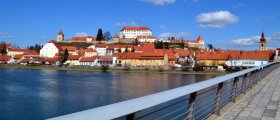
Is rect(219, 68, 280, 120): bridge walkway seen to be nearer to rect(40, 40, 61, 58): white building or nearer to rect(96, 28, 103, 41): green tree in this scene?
rect(40, 40, 61, 58): white building

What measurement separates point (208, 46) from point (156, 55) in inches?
3124

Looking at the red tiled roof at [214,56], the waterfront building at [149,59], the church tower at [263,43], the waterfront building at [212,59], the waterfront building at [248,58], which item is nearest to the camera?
the waterfront building at [248,58]

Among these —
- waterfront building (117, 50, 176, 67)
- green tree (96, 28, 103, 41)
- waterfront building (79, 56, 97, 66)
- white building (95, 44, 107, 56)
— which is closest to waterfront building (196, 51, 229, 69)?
waterfront building (117, 50, 176, 67)

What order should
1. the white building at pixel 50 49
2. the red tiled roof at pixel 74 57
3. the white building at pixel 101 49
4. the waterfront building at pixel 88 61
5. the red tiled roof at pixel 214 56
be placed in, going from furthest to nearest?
the white building at pixel 50 49
the white building at pixel 101 49
the red tiled roof at pixel 74 57
the waterfront building at pixel 88 61
the red tiled roof at pixel 214 56

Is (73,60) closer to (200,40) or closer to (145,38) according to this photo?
(145,38)

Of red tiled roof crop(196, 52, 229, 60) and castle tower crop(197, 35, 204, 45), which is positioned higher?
castle tower crop(197, 35, 204, 45)

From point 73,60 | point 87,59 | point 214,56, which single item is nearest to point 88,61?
point 87,59

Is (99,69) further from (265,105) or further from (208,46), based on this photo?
(265,105)

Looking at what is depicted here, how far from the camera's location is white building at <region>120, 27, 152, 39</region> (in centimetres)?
18775

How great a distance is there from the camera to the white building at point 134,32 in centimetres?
18775

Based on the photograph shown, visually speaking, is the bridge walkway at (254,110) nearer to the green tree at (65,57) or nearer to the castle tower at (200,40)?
the green tree at (65,57)

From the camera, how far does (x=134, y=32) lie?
18925cm

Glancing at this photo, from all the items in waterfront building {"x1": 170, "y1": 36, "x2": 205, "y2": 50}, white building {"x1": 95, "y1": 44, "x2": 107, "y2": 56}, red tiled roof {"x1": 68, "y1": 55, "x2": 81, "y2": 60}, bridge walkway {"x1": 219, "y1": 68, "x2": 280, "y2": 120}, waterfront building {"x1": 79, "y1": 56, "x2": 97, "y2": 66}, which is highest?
waterfront building {"x1": 170, "y1": 36, "x2": 205, "y2": 50}

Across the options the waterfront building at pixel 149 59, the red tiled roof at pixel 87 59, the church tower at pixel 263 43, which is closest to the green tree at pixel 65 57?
the red tiled roof at pixel 87 59
